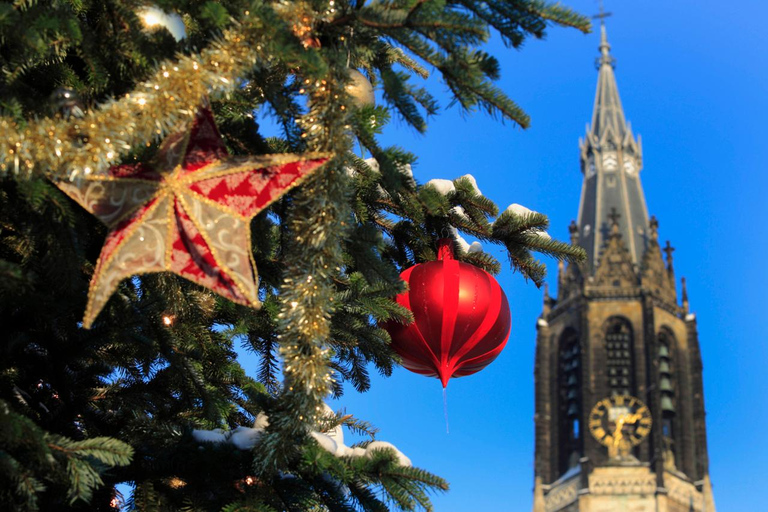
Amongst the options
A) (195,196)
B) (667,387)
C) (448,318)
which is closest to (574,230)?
(667,387)

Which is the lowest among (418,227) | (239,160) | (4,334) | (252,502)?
(252,502)

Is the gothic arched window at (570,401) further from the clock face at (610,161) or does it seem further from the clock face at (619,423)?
the clock face at (610,161)

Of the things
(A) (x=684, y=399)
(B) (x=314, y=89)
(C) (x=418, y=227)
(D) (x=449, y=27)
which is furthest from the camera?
(A) (x=684, y=399)

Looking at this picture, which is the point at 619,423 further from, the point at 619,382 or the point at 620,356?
the point at 620,356

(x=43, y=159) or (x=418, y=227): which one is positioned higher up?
(x=418, y=227)

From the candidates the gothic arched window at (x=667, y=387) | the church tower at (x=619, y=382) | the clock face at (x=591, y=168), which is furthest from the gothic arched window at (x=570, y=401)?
the clock face at (x=591, y=168)

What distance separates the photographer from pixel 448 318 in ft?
12.9

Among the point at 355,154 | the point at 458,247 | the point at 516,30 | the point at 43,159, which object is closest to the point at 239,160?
the point at 43,159

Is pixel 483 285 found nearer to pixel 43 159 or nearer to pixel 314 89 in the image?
pixel 314 89

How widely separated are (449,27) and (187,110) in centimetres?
68

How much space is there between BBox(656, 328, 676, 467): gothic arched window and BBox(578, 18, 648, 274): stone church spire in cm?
363

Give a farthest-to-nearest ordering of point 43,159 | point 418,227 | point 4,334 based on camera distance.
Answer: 1. point 418,227
2. point 4,334
3. point 43,159

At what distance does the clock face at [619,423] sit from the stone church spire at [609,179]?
236 inches

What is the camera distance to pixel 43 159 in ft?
8.87
